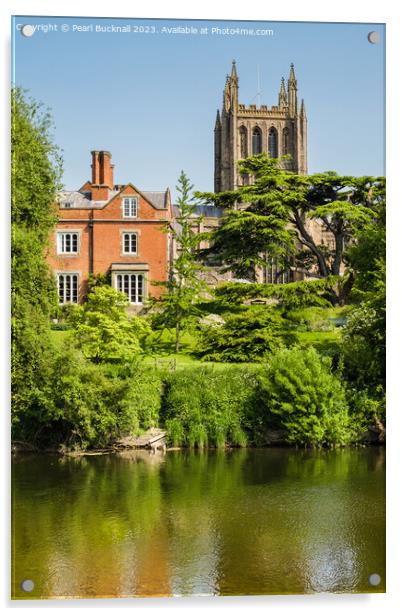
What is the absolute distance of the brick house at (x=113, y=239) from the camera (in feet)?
28.7

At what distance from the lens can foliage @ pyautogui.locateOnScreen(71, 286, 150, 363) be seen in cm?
869

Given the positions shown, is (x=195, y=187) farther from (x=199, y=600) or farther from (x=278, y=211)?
(x=199, y=600)

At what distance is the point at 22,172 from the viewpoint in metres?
7.80

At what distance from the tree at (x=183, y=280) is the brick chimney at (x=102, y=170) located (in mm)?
1012

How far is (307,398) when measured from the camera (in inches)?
389

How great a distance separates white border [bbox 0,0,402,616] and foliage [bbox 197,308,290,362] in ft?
9.92

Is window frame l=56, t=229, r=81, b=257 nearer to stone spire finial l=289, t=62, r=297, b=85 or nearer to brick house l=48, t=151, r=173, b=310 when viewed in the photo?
brick house l=48, t=151, r=173, b=310

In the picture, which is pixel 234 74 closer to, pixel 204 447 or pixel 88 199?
pixel 88 199

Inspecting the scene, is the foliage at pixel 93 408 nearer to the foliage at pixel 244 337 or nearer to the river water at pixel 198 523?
the river water at pixel 198 523

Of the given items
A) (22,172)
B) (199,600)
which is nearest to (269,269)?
(22,172)

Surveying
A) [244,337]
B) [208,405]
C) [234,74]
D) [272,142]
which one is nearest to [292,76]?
[234,74]

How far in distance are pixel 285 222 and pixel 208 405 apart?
2672 millimetres

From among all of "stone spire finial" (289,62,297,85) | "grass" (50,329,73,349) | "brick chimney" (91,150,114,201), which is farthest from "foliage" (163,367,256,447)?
"stone spire finial" (289,62,297,85)

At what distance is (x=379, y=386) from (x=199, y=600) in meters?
4.55
